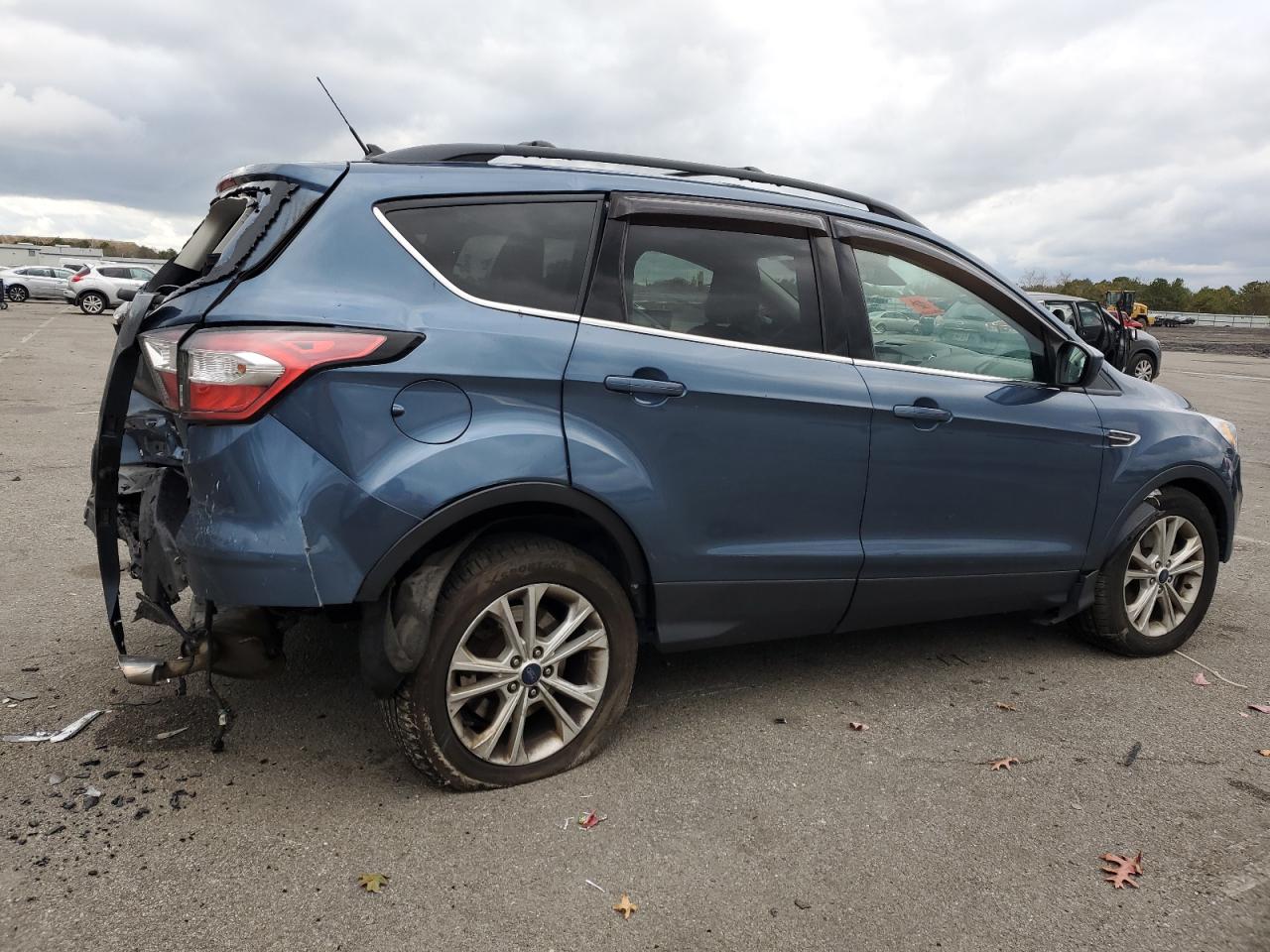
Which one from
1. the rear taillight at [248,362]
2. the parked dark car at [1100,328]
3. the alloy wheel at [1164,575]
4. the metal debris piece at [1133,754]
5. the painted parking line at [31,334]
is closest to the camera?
the rear taillight at [248,362]

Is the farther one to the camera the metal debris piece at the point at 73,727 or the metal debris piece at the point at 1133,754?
the metal debris piece at the point at 1133,754

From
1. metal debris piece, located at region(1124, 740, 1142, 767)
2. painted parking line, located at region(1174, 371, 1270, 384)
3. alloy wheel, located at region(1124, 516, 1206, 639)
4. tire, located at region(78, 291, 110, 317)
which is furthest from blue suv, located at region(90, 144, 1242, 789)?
tire, located at region(78, 291, 110, 317)

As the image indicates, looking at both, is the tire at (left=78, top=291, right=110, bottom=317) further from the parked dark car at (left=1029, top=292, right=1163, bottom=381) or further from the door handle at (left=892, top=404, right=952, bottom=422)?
the door handle at (left=892, top=404, right=952, bottom=422)

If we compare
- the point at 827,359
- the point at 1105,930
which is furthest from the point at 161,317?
the point at 1105,930

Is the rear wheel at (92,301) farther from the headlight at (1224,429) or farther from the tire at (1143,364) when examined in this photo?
the headlight at (1224,429)

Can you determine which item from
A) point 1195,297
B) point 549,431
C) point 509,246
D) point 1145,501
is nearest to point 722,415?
point 549,431

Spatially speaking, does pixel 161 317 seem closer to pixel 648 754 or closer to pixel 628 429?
pixel 628 429

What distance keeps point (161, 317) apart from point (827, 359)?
217 centimetres

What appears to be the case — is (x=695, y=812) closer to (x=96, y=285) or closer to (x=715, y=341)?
(x=715, y=341)

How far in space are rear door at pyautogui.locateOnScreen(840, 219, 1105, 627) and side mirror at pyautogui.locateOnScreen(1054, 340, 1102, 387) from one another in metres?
0.05

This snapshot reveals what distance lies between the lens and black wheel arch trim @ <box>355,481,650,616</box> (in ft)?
9.30

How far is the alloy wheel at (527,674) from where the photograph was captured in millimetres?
3031

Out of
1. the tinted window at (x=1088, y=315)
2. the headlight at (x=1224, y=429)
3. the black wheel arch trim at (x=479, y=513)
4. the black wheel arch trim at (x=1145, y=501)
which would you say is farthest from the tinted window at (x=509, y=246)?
the tinted window at (x=1088, y=315)

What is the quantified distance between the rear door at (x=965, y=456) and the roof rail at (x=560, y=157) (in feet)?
1.08
